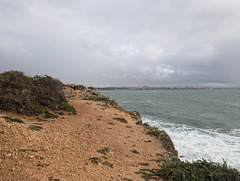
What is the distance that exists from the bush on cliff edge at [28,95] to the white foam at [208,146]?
9.75 metres

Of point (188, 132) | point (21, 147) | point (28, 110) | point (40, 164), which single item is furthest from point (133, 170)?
point (188, 132)

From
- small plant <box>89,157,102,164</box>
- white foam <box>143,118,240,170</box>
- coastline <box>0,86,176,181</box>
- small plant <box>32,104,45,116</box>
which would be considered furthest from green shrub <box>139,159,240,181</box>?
small plant <box>32,104,45,116</box>

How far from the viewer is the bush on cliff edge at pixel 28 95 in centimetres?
682

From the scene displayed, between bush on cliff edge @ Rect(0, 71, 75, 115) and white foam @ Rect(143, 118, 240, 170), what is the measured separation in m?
9.75

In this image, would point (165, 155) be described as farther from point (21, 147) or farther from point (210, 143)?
point (210, 143)

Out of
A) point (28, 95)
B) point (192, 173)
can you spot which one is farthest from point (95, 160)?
point (28, 95)

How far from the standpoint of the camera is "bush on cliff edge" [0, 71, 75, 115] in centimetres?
682

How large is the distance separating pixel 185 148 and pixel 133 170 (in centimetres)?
824

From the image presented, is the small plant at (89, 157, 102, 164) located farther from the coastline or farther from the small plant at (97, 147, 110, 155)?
the small plant at (97, 147, 110, 155)

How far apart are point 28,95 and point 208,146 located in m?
13.9

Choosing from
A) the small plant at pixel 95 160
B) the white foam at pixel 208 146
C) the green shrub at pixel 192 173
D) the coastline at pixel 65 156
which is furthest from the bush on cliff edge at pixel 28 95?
the white foam at pixel 208 146

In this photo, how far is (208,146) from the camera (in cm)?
1152

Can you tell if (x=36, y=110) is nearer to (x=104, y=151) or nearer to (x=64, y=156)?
(x=64, y=156)

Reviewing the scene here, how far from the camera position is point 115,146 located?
655 centimetres
